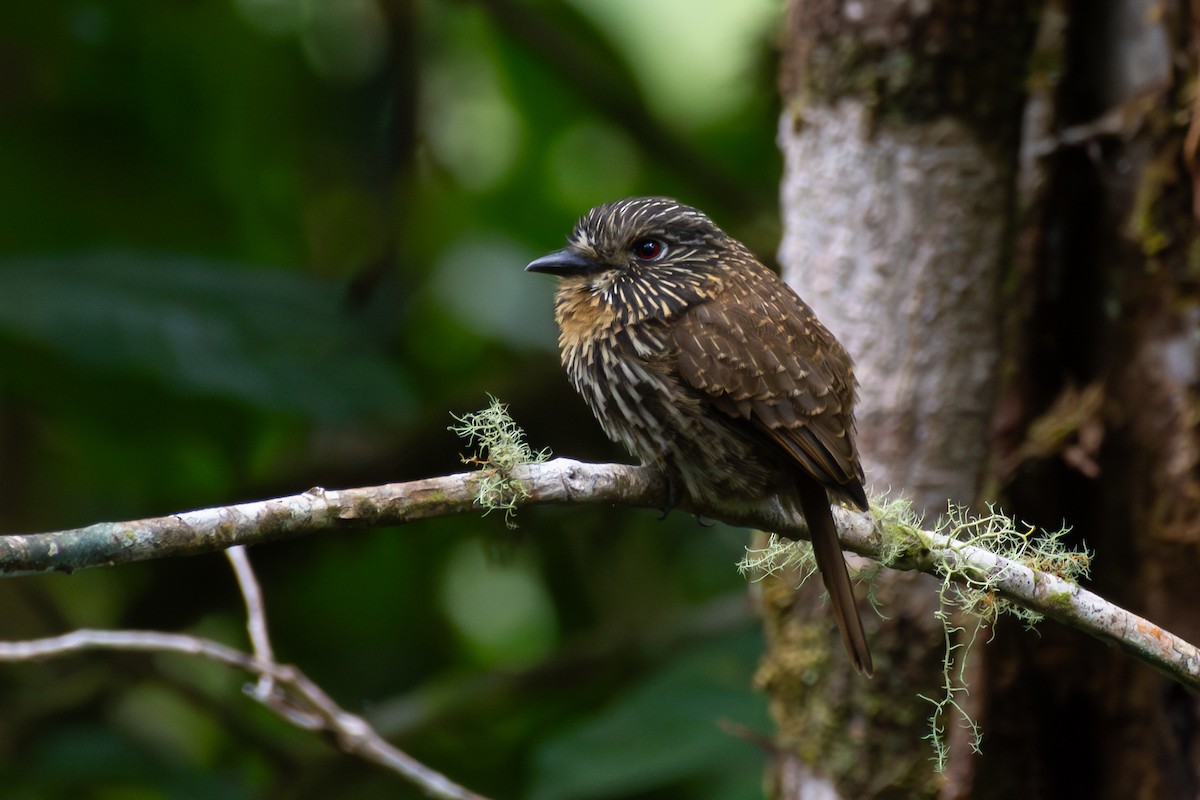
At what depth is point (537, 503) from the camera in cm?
177

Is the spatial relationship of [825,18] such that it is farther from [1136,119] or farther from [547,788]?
[547,788]

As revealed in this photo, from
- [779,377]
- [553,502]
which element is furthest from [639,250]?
[553,502]

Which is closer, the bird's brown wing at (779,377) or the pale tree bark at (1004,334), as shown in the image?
the bird's brown wing at (779,377)

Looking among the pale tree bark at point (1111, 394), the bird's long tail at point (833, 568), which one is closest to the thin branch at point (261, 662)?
the bird's long tail at point (833, 568)

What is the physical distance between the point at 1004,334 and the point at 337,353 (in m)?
1.72

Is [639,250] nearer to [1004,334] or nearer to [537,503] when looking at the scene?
[1004,334]

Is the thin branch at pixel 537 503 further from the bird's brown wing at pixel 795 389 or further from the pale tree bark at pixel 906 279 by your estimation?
the pale tree bark at pixel 906 279

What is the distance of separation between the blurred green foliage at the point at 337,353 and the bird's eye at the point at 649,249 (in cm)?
108

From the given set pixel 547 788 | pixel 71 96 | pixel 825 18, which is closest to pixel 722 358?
pixel 825 18

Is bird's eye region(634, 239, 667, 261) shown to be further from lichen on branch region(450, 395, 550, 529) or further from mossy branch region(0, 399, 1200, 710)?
lichen on branch region(450, 395, 550, 529)

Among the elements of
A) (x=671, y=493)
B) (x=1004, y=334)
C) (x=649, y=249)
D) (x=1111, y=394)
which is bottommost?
(x=671, y=493)

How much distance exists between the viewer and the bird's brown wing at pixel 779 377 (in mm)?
2211

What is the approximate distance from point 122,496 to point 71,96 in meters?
1.18

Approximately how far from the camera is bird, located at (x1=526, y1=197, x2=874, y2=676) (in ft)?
7.20
